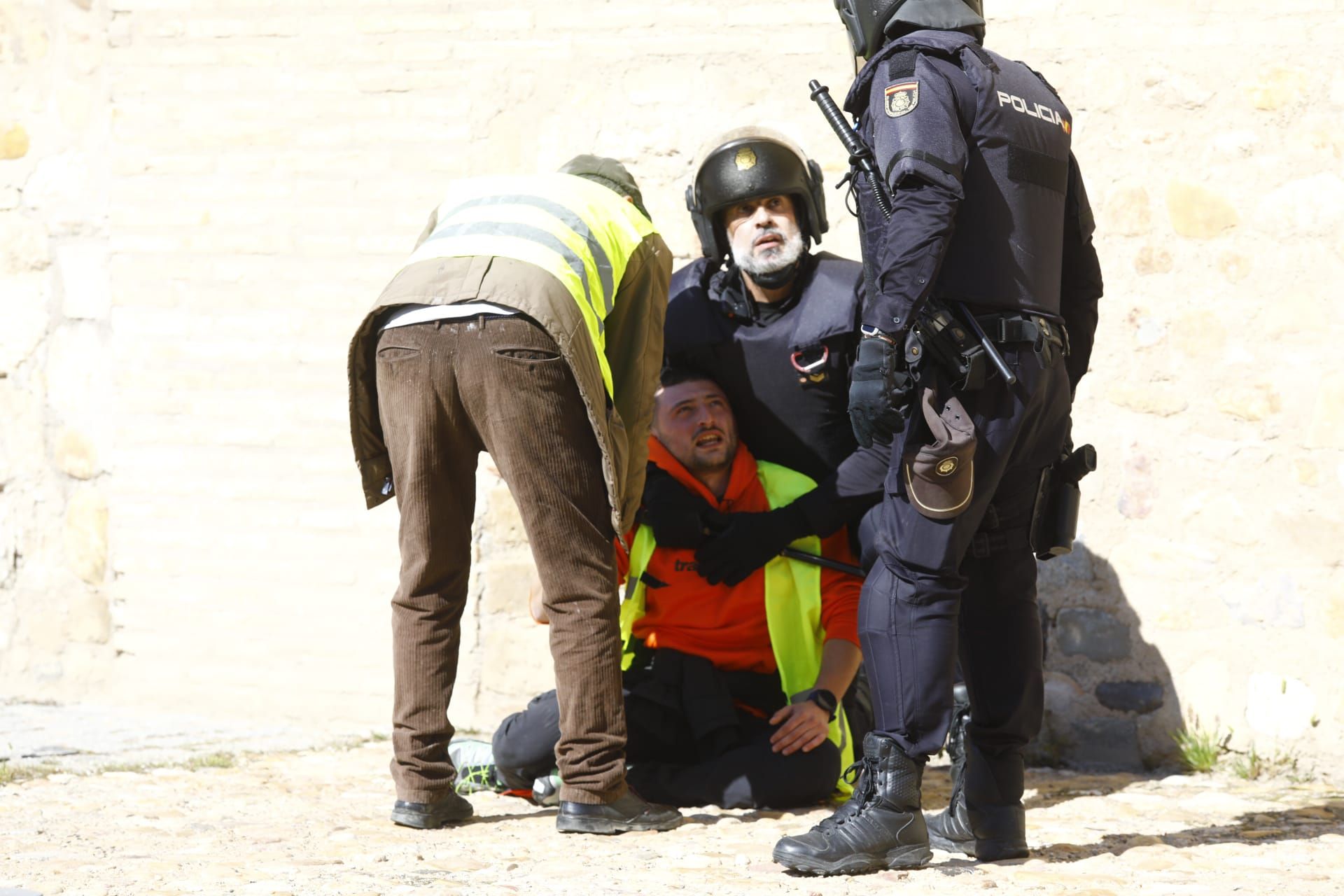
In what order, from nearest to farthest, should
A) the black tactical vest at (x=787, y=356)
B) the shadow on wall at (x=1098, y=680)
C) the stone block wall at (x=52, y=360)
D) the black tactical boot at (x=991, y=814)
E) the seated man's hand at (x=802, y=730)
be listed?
1. the black tactical boot at (x=991, y=814)
2. the seated man's hand at (x=802, y=730)
3. the black tactical vest at (x=787, y=356)
4. the shadow on wall at (x=1098, y=680)
5. the stone block wall at (x=52, y=360)

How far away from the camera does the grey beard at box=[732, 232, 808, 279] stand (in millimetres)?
3842

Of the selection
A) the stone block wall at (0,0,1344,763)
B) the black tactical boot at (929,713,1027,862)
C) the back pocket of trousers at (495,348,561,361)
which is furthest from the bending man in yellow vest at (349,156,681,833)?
the stone block wall at (0,0,1344,763)

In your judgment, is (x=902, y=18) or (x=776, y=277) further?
(x=776, y=277)

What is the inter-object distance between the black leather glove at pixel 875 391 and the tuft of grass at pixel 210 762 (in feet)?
6.97

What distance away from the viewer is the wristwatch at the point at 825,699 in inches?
140

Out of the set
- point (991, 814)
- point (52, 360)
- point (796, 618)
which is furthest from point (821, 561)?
point (52, 360)

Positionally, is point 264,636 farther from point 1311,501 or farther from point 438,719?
point 1311,501

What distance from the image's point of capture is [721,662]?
376cm

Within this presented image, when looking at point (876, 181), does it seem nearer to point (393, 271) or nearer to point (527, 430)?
point (527, 430)

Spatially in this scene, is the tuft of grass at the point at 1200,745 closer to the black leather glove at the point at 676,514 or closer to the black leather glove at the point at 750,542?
the black leather glove at the point at 750,542

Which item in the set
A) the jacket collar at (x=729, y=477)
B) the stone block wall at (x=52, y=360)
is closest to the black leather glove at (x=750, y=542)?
the jacket collar at (x=729, y=477)

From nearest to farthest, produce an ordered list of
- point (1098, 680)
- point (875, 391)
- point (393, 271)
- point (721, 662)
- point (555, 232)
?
point (875, 391) → point (555, 232) → point (721, 662) → point (1098, 680) → point (393, 271)

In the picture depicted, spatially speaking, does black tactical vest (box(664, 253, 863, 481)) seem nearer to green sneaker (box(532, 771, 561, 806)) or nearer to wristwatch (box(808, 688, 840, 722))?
wristwatch (box(808, 688, 840, 722))

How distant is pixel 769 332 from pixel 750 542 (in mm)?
580
